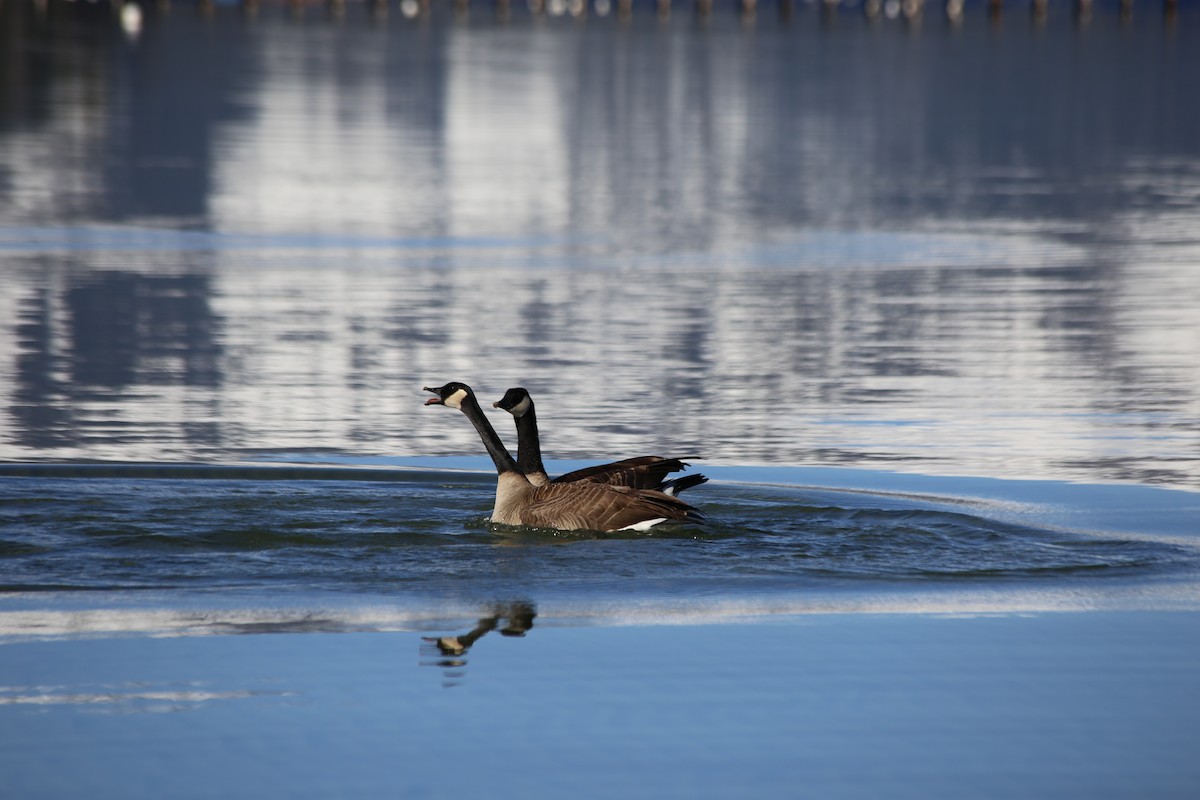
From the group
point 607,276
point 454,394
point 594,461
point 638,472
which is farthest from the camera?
point 607,276

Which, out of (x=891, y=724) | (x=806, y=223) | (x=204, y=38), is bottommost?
(x=891, y=724)

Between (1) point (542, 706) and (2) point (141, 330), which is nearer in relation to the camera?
(1) point (542, 706)

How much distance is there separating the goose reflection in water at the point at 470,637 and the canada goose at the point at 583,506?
4.63 feet

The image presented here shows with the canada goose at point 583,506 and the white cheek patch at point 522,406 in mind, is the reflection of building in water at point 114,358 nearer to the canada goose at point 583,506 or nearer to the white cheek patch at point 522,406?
the white cheek patch at point 522,406

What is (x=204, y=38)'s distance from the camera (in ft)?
322

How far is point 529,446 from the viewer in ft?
40.5

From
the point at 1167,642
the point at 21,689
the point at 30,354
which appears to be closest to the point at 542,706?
the point at 21,689

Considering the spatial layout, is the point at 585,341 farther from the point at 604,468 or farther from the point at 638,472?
the point at 638,472

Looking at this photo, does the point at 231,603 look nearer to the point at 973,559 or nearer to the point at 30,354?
the point at 973,559

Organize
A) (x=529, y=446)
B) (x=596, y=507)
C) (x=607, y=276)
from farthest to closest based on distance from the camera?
(x=607, y=276), (x=529, y=446), (x=596, y=507)

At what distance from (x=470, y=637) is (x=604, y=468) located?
2.45m

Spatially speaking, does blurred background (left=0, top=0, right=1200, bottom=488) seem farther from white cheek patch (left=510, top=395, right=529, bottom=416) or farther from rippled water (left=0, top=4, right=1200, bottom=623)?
white cheek patch (left=510, top=395, right=529, bottom=416)

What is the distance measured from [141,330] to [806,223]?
13.0 m

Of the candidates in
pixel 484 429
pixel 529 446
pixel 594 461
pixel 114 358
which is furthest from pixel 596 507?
pixel 114 358
